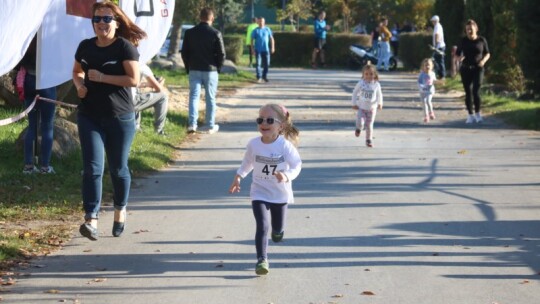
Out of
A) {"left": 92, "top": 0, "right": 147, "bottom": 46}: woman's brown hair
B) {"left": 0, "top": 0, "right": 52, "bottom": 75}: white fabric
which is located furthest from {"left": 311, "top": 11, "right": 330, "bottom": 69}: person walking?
{"left": 0, "top": 0, "right": 52, "bottom": 75}: white fabric

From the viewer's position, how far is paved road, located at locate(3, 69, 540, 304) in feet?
24.5

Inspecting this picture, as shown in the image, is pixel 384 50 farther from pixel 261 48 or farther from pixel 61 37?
pixel 61 37

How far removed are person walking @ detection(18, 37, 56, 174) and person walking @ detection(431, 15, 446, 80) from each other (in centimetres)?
2076

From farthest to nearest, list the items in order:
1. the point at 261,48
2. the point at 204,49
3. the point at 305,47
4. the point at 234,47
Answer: the point at 305,47 → the point at 234,47 → the point at 261,48 → the point at 204,49

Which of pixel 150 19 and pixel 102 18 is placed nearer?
pixel 102 18

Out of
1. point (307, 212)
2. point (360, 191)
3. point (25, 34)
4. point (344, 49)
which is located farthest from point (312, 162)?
point (344, 49)

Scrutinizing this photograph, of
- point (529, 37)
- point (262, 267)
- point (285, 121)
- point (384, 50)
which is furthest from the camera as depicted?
Result: point (384, 50)

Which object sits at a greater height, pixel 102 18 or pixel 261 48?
pixel 102 18

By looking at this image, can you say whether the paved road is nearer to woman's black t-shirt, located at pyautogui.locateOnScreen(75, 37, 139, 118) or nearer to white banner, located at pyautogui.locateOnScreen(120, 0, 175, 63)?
woman's black t-shirt, located at pyautogui.locateOnScreen(75, 37, 139, 118)

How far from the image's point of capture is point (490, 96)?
80.2 feet

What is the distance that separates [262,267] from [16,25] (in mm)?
2356

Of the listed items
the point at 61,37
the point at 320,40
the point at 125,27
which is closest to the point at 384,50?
the point at 320,40

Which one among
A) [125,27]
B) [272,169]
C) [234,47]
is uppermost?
[125,27]

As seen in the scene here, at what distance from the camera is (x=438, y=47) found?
31.7 m
